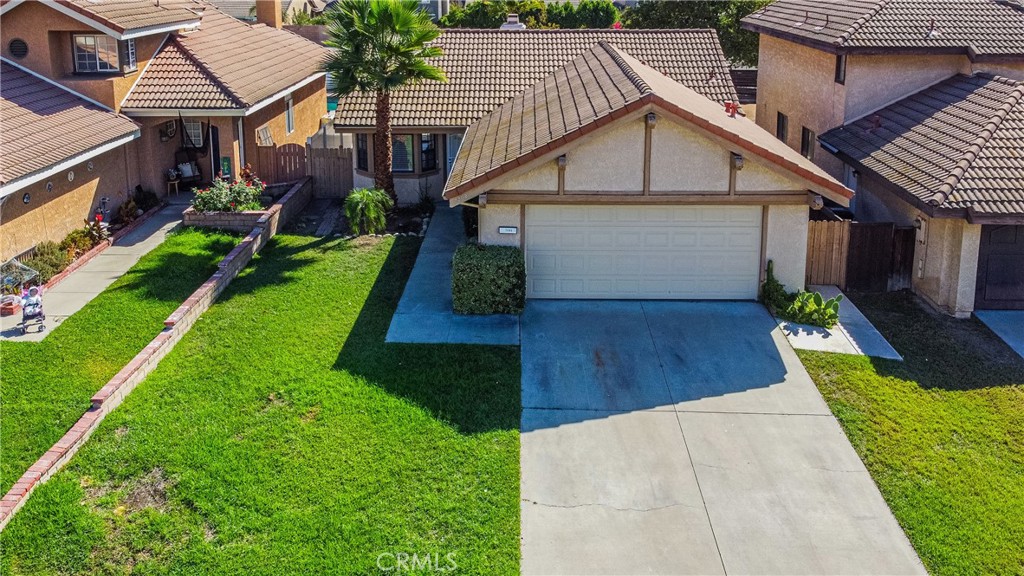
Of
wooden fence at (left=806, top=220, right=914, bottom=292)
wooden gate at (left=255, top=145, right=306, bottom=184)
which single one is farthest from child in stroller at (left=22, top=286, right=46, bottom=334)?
wooden fence at (left=806, top=220, right=914, bottom=292)

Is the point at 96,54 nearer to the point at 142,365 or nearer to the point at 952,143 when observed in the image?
the point at 142,365

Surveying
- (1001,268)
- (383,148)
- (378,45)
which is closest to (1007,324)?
(1001,268)

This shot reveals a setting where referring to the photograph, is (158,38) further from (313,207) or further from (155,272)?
(155,272)

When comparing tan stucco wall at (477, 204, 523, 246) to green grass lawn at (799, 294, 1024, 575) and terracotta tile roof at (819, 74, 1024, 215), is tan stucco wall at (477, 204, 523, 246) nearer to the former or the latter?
green grass lawn at (799, 294, 1024, 575)

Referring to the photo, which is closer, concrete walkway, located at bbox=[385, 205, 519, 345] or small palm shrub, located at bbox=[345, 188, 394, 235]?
concrete walkway, located at bbox=[385, 205, 519, 345]

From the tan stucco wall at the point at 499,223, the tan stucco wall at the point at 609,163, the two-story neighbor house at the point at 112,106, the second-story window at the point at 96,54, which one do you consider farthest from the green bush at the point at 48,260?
the tan stucco wall at the point at 609,163

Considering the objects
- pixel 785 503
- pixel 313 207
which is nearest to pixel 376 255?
pixel 313 207
